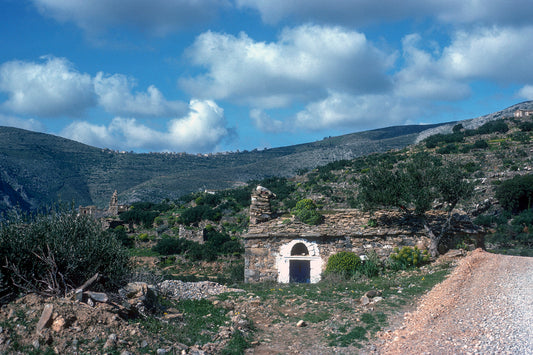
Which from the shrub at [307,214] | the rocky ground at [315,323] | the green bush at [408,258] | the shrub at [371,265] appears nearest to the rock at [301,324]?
the rocky ground at [315,323]

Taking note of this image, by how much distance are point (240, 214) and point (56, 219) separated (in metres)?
33.5

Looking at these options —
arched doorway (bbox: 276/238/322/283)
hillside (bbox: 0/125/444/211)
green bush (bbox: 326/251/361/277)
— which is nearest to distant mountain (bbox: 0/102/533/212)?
hillside (bbox: 0/125/444/211)

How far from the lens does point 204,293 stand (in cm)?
1185

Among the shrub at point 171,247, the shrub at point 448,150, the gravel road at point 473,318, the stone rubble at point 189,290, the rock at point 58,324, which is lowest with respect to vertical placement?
the shrub at point 171,247

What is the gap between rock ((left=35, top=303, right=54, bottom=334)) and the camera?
6680 mm

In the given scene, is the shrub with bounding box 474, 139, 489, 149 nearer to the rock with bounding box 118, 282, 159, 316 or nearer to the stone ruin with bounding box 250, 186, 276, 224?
the stone ruin with bounding box 250, 186, 276, 224

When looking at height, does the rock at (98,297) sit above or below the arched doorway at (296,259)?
above

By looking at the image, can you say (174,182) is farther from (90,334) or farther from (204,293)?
(90,334)

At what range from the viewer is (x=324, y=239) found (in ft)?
50.6

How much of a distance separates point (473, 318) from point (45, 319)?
7.70 m

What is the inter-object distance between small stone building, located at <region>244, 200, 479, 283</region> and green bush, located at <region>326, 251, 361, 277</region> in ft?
1.14

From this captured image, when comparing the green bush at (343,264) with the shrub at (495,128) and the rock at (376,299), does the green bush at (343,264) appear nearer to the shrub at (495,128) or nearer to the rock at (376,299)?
the rock at (376,299)

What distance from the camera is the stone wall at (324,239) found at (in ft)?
50.1

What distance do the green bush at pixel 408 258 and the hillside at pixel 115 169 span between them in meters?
51.7
